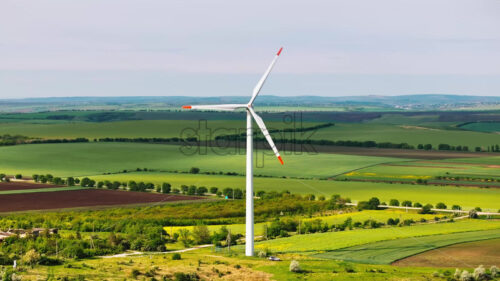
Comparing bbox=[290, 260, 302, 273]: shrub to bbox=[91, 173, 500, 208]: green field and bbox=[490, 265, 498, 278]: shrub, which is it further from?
bbox=[91, 173, 500, 208]: green field

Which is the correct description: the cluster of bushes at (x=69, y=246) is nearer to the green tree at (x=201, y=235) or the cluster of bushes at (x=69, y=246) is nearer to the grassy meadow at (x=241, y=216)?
the grassy meadow at (x=241, y=216)

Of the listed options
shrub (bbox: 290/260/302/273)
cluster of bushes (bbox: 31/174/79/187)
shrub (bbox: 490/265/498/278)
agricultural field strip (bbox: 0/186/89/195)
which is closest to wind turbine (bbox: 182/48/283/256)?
shrub (bbox: 290/260/302/273)

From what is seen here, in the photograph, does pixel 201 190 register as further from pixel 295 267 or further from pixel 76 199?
pixel 295 267

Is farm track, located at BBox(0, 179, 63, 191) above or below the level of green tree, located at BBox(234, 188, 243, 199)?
above

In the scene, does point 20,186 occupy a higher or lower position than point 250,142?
lower

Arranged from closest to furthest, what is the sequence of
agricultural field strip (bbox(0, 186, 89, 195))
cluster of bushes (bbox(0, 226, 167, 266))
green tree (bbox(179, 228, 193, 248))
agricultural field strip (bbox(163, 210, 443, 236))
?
cluster of bushes (bbox(0, 226, 167, 266))
green tree (bbox(179, 228, 193, 248))
agricultural field strip (bbox(163, 210, 443, 236))
agricultural field strip (bbox(0, 186, 89, 195))

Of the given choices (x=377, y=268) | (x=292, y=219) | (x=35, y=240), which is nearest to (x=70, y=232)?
(x=35, y=240)

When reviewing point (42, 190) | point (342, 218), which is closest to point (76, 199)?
point (42, 190)

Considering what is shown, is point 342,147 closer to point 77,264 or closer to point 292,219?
point 292,219
